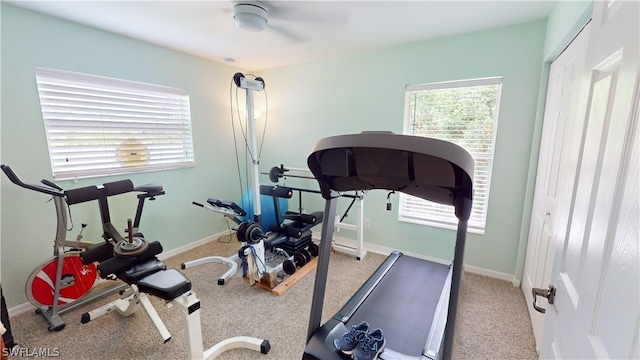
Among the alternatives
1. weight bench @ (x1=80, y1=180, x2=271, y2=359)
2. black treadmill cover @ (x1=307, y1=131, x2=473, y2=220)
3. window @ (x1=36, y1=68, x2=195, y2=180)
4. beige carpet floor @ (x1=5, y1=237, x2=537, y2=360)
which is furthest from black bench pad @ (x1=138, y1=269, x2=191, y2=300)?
window @ (x1=36, y1=68, x2=195, y2=180)

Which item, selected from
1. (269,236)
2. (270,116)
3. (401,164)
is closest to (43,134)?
(269,236)

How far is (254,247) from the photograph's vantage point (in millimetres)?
2443

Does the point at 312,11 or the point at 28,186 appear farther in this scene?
the point at 312,11

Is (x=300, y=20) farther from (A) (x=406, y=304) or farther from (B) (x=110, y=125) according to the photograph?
(A) (x=406, y=304)

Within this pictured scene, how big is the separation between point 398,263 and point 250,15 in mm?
2446

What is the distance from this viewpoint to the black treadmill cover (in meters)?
0.82

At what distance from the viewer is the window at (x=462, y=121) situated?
2486mm

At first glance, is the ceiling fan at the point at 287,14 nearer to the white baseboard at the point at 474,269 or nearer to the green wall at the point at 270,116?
the green wall at the point at 270,116

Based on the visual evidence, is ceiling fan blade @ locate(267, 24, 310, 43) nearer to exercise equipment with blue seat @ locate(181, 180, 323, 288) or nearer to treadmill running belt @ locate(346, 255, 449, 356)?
exercise equipment with blue seat @ locate(181, 180, 323, 288)

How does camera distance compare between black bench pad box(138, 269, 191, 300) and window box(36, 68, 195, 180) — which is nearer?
black bench pad box(138, 269, 191, 300)

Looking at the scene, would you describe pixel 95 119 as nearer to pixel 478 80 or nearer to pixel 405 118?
pixel 405 118

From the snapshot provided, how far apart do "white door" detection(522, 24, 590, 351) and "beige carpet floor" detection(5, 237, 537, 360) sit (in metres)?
0.19

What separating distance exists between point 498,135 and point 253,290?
2710 mm

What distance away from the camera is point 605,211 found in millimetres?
573
